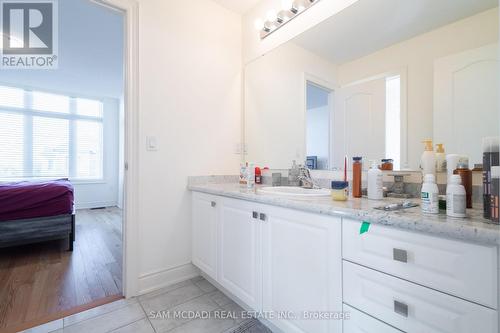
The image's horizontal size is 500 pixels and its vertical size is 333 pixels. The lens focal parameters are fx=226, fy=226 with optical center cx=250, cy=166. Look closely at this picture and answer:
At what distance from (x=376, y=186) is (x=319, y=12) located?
47.9 inches

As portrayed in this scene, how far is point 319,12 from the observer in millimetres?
1515

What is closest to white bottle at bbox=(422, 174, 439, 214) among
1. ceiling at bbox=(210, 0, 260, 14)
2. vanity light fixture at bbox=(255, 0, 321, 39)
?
vanity light fixture at bbox=(255, 0, 321, 39)

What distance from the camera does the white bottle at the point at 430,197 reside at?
751mm

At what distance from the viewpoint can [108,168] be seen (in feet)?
16.4

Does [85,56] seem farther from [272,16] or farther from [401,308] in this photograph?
[401,308]

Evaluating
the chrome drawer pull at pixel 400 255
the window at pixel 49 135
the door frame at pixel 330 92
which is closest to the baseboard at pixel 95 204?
the window at pixel 49 135

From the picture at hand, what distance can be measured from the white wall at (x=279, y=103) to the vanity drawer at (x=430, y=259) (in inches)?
37.2

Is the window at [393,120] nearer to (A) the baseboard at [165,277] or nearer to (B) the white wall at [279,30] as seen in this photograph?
(B) the white wall at [279,30]

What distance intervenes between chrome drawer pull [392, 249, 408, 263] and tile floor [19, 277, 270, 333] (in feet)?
2.99

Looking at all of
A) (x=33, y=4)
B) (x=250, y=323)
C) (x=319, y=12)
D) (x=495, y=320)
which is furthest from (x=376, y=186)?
(x=33, y=4)

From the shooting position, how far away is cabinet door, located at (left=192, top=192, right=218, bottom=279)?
1.57 meters

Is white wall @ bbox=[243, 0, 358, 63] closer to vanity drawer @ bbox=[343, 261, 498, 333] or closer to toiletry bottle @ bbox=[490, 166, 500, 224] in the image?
toiletry bottle @ bbox=[490, 166, 500, 224]

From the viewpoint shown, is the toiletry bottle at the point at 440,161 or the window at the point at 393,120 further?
the window at the point at 393,120

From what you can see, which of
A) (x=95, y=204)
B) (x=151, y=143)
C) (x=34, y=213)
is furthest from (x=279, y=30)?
(x=95, y=204)
